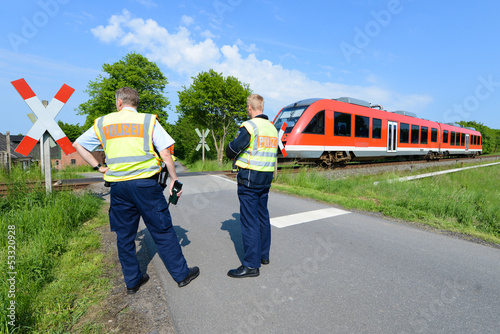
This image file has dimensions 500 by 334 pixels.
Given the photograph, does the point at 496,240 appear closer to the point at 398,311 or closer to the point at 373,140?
the point at 398,311

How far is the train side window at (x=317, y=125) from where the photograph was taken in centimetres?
1086

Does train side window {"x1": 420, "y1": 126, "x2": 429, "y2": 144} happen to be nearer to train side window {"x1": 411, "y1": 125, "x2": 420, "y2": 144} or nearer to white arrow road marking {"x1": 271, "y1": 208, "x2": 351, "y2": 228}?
train side window {"x1": 411, "y1": 125, "x2": 420, "y2": 144}

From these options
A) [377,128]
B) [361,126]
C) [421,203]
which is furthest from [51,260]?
[377,128]

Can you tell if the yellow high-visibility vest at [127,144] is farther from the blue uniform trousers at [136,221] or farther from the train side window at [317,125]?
the train side window at [317,125]

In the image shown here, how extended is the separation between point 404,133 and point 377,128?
3448 mm

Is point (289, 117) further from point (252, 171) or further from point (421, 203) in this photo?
point (252, 171)

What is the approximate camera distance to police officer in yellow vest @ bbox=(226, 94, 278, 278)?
2766mm

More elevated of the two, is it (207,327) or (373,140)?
(373,140)

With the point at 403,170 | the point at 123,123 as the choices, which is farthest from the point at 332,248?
the point at 403,170

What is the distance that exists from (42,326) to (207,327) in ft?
4.03

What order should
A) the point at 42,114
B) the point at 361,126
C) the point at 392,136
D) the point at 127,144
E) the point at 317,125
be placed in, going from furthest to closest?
the point at 392,136
the point at 361,126
the point at 317,125
the point at 42,114
the point at 127,144

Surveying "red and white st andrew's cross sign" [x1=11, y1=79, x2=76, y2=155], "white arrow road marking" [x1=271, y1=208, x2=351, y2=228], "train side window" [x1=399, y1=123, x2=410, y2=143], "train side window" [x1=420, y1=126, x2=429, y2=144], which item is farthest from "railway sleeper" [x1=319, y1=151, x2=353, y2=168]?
"red and white st andrew's cross sign" [x1=11, y1=79, x2=76, y2=155]

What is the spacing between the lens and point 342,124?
12141mm

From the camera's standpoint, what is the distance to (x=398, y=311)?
2.18 metres
